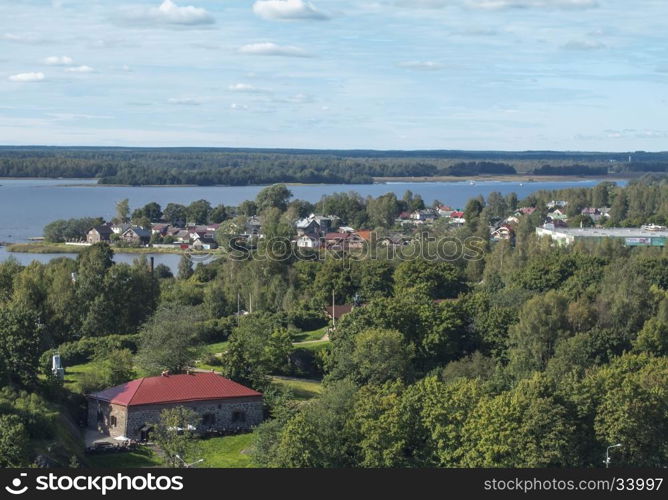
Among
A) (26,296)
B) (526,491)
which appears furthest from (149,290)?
(526,491)

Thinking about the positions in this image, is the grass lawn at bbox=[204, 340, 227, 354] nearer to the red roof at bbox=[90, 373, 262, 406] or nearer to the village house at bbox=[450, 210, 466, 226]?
the red roof at bbox=[90, 373, 262, 406]

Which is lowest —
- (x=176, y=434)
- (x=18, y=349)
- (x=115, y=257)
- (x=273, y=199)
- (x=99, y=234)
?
(x=115, y=257)

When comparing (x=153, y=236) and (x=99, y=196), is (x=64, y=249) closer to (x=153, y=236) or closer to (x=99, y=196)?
(x=153, y=236)

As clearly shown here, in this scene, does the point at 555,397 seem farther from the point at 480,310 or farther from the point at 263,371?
the point at 480,310

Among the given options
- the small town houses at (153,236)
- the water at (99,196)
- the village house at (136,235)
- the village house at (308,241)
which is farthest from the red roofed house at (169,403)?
the village house at (136,235)

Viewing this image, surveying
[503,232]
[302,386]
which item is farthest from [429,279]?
[503,232]

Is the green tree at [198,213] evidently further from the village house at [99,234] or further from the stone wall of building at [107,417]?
the stone wall of building at [107,417]
